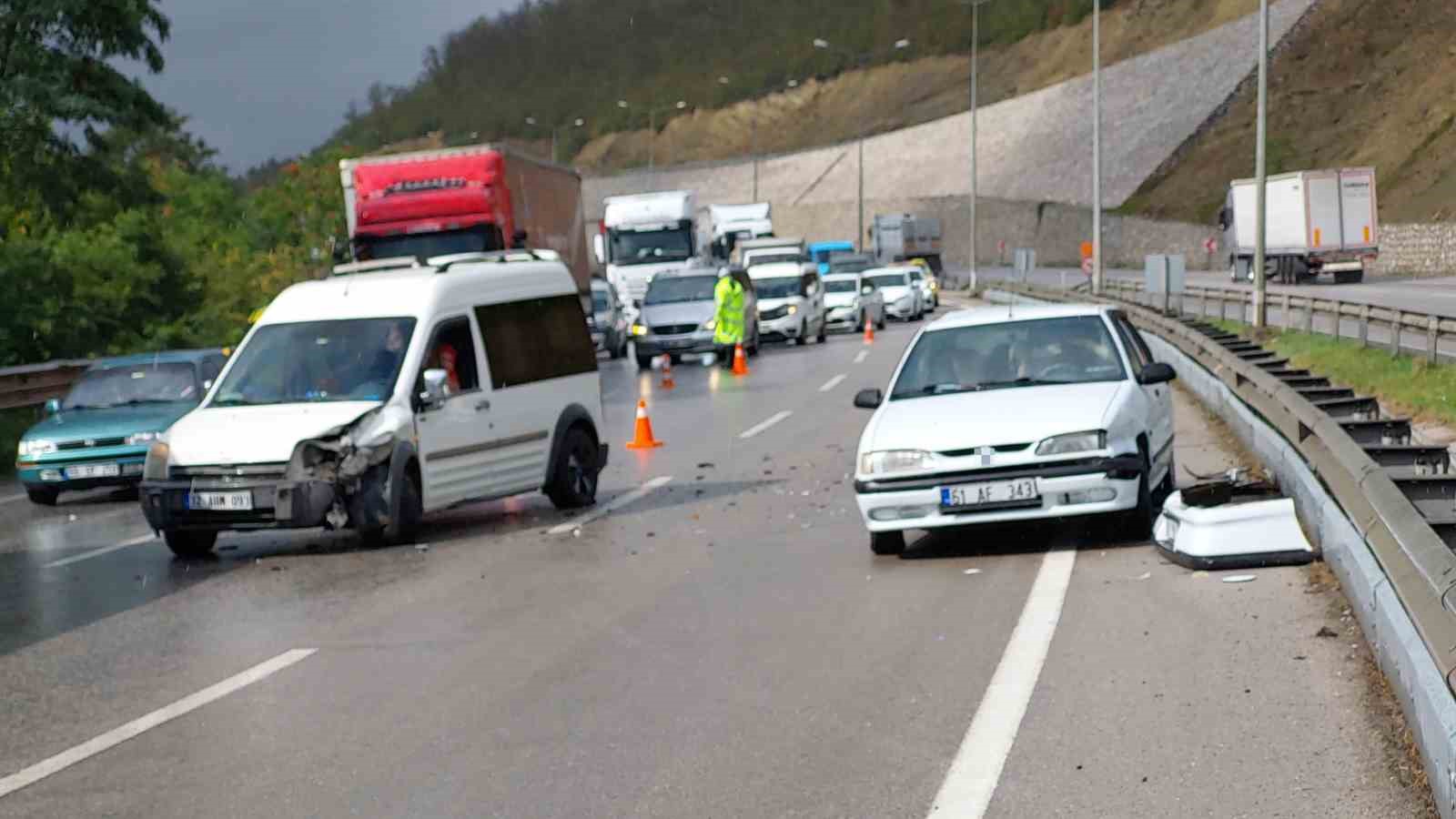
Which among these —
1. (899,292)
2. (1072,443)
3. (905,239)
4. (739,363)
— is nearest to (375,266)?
(1072,443)

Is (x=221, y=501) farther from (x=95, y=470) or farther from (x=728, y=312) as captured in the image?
(x=728, y=312)

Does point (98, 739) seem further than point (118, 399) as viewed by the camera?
No

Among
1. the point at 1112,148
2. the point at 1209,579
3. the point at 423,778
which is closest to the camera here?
the point at 423,778

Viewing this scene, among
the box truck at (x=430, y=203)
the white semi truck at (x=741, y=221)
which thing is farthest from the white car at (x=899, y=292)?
the box truck at (x=430, y=203)

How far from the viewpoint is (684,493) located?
17.4 meters

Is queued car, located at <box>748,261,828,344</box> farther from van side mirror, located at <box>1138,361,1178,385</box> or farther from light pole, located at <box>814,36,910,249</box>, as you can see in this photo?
light pole, located at <box>814,36,910,249</box>

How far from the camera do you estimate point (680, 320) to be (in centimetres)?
3984

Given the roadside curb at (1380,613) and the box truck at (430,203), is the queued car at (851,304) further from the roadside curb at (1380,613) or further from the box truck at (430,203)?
the roadside curb at (1380,613)

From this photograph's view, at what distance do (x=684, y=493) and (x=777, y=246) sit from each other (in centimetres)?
4065

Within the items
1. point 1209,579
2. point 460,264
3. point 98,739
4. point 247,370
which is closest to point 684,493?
point 460,264

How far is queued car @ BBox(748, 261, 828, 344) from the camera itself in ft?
149

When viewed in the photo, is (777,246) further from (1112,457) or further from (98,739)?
(98,739)

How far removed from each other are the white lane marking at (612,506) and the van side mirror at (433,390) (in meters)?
1.26

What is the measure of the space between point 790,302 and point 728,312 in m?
7.56
